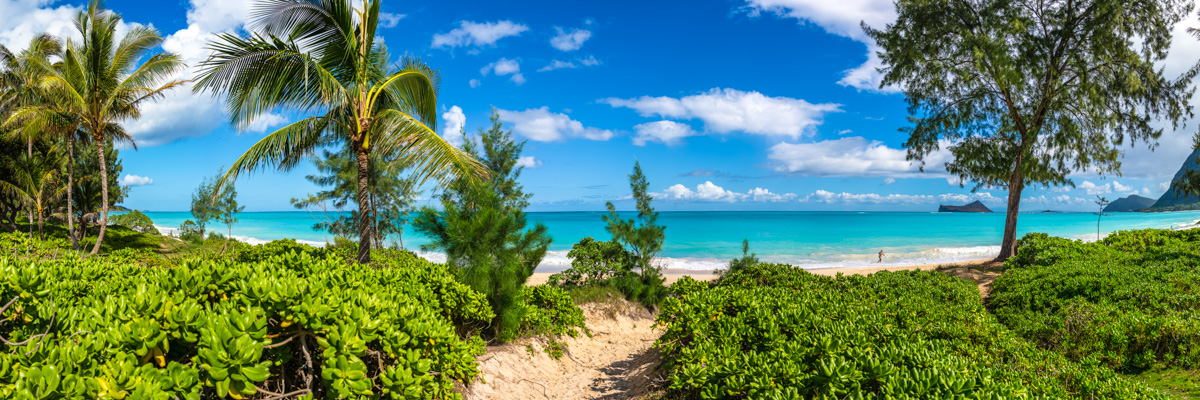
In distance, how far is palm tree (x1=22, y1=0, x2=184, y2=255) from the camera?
530 inches

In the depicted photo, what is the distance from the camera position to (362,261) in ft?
24.8

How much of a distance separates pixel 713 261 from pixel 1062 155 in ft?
63.7

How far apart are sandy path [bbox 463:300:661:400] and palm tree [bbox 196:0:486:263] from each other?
118 inches

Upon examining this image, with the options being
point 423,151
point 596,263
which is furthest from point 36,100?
point 596,263

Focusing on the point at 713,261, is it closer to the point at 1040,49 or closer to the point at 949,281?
the point at 1040,49

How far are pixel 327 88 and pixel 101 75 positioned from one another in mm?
12624

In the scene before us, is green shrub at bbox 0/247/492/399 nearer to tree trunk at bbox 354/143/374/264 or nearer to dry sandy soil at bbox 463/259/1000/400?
dry sandy soil at bbox 463/259/1000/400

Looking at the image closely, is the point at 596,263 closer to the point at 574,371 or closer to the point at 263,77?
the point at 574,371

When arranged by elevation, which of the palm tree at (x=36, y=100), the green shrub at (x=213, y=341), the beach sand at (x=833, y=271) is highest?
the palm tree at (x=36, y=100)

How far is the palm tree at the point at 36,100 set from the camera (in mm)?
13906

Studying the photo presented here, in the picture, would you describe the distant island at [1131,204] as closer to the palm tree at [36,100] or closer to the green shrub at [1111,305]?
the green shrub at [1111,305]

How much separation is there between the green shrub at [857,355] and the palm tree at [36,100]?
19.0 meters

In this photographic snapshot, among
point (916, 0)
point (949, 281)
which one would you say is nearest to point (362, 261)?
point (949, 281)

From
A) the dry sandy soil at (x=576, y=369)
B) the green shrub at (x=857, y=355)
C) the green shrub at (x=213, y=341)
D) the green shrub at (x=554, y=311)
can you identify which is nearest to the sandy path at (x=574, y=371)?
the dry sandy soil at (x=576, y=369)
